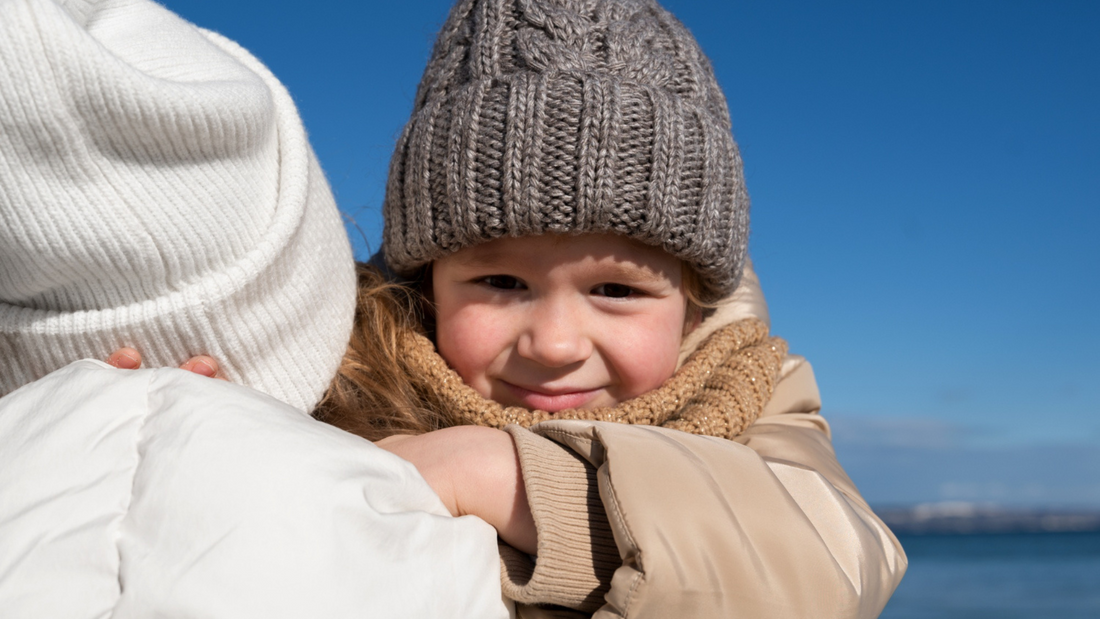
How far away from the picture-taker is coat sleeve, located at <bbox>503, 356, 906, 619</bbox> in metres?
1.06

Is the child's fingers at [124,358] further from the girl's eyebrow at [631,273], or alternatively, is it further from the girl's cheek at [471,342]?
the girl's eyebrow at [631,273]

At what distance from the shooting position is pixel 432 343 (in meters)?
1.97

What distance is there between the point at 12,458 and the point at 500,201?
104cm

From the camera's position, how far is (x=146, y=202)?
110 cm

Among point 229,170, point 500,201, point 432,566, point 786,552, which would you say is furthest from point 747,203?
point 432,566

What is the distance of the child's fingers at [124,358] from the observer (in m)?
1.20

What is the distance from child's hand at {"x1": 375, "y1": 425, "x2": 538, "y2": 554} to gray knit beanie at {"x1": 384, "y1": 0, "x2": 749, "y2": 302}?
25.5 inches

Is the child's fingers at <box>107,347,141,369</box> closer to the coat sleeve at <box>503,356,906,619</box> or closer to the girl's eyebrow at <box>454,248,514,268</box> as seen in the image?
the coat sleeve at <box>503,356,906,619</box>

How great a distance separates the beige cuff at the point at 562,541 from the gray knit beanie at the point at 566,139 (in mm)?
666

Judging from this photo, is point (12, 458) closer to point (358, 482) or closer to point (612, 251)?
point (358, 482)

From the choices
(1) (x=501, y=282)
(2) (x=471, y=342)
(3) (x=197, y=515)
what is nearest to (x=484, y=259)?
(1) (x=501, y=282)

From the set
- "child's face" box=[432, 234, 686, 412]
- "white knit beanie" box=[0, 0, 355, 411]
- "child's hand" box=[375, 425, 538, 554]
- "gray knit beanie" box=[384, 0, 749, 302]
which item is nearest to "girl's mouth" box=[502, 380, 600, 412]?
"child's face" box=[432, 234, 686, 412]

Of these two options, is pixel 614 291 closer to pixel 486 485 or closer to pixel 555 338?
pixel 555 338

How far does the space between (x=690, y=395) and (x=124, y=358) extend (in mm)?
1167
